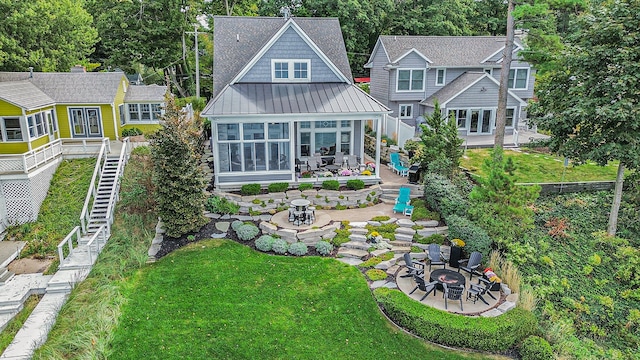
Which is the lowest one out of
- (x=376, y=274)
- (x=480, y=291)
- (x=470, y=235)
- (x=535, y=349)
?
(x=535, y=349)

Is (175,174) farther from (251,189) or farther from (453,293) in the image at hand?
(453,293)

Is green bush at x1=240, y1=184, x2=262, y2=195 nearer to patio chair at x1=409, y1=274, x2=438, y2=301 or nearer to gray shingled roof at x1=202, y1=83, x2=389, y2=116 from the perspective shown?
gray shingled roof at x1=202, y1=83, x2=389, y2=116

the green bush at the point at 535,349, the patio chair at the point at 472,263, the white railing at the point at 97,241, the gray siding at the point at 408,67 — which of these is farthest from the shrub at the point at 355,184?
the gray siding at the point at 408,67

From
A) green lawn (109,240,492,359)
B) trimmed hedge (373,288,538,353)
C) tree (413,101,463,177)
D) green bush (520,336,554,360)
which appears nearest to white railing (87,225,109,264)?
green lawn (109,240,492,359)

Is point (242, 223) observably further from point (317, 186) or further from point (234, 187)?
point (317, 186)

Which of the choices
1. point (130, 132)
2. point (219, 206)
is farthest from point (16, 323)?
point (130, 132)
